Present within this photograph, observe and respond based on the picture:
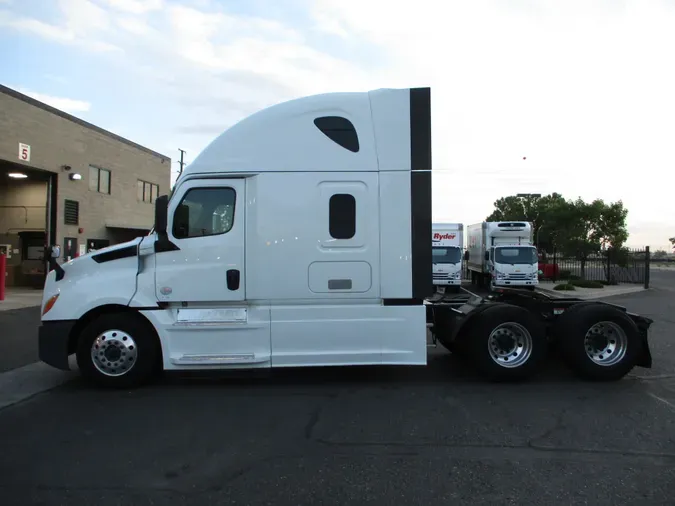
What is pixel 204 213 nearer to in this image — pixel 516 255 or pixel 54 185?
pixel 516 255

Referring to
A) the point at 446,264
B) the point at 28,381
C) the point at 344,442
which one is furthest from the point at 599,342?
the point at 446,264

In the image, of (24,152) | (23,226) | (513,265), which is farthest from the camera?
(23,226)

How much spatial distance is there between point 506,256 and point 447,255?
95.7 inches

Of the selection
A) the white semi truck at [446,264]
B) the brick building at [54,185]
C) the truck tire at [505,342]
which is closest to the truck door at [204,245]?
the truck tire at [505,342]

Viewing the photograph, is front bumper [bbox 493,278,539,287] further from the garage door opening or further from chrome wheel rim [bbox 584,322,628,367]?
the garage door opening

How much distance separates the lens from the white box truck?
2173 cm

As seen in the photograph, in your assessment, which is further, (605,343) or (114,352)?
(605,343)

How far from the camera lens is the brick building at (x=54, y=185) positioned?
19625 millimetres

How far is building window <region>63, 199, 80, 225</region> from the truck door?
18.5 meters

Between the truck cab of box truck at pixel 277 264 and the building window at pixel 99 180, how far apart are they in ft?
64.8

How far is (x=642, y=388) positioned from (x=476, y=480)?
3.90m

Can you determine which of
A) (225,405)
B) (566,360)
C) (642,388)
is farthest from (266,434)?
(642,388)

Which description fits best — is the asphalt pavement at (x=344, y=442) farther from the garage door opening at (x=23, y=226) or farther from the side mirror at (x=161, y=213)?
the garage door opening at (x=23, y=226)

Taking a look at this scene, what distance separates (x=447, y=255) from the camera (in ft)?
73.2
